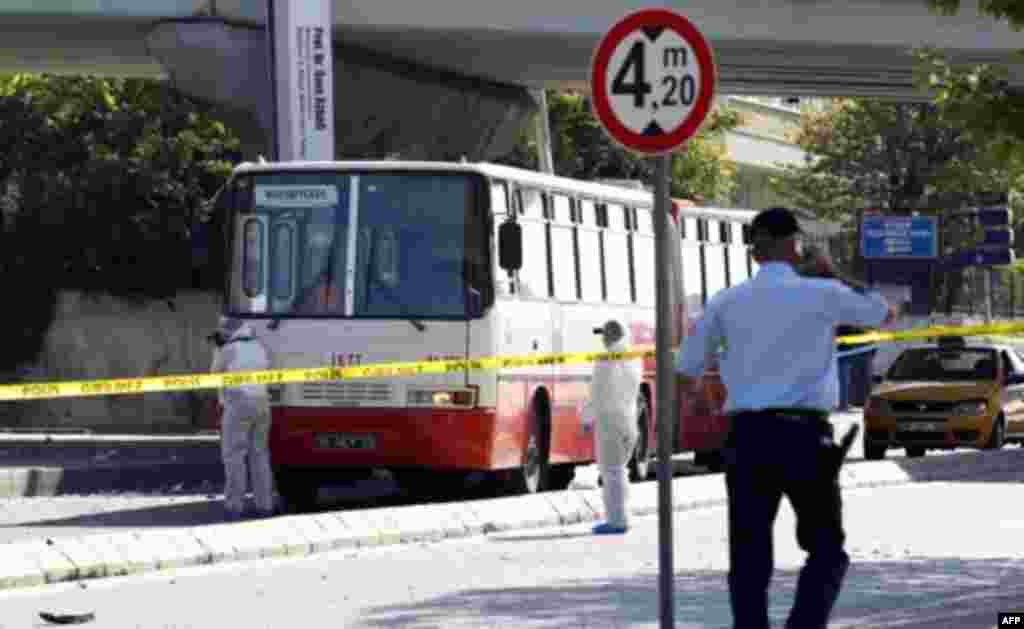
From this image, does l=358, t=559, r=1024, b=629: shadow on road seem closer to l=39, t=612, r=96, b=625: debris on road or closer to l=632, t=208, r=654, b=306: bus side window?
l=39, t=612, r=96, b=625: debris on road

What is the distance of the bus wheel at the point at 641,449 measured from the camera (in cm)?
2930

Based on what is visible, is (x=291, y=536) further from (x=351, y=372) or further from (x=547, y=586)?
(x=351, y=372)

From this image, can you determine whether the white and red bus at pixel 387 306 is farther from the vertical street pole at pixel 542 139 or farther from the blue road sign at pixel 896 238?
the blue road sign at pixel 896 238

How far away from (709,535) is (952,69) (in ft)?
16.1

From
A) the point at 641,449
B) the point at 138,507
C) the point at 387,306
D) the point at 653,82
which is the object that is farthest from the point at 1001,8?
the point at 641,449

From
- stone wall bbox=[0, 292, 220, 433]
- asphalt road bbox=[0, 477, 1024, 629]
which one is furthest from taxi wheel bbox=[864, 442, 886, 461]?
stone wall bbox=[0, 292, 220, 433]

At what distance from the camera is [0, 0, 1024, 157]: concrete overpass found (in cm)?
3903

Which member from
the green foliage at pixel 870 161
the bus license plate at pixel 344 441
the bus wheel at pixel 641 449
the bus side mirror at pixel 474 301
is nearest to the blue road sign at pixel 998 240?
the green foliage at pixel 870 161

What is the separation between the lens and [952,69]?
57.0ft

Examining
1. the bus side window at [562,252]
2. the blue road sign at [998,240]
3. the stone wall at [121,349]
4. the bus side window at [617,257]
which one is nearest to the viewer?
the bus side window at [562,252]

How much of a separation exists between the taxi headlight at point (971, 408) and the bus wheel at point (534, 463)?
31.4 feet

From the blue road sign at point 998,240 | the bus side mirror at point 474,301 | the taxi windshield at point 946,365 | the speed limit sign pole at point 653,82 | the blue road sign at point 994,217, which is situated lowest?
the taxi windshield at point 946,365

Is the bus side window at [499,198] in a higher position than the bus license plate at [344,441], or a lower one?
higher

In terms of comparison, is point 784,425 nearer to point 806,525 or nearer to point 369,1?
point 806,525
